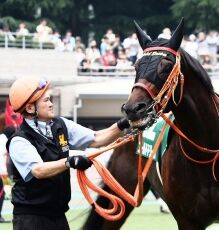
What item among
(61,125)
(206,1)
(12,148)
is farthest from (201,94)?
(206,1)

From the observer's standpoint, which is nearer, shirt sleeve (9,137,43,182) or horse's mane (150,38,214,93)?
shirt sleeve (9,137,43,182)

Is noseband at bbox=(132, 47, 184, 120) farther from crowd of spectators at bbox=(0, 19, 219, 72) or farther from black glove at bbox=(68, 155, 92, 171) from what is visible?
crowd of spectators at bbox=(0, 19, 219, 72)

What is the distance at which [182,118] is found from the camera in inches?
243

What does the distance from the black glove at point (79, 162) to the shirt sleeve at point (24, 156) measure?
0.37 m

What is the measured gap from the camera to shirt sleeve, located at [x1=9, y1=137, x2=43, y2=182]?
533 centimetres

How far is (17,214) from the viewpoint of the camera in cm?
553

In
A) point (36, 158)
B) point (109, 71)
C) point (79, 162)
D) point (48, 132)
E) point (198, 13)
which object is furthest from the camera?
point (198, 13)

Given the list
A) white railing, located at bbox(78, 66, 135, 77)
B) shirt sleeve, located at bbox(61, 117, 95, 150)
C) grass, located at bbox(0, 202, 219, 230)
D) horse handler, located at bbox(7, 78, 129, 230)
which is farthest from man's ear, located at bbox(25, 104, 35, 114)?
white railing, located at bbox(78, 66, 135, 77)

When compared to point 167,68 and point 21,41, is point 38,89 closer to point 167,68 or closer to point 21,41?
point 167,68

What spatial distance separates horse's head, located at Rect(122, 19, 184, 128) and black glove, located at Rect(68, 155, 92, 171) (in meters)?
0.55

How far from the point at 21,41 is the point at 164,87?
18.5 metres

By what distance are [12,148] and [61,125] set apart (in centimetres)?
43

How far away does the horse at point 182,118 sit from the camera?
566cm

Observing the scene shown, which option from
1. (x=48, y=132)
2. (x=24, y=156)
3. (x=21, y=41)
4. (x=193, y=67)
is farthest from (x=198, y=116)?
(x=21, y=41)
